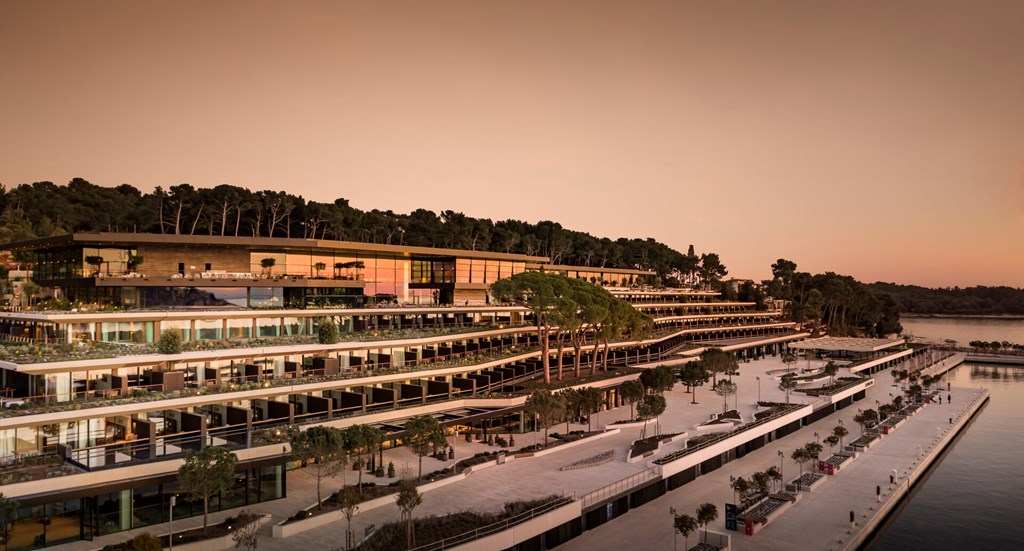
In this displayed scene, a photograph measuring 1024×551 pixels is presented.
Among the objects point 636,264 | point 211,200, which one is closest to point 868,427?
point 211,200

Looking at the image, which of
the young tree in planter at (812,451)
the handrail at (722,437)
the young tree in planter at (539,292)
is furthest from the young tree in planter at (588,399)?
the young tree in planter at (812,451)

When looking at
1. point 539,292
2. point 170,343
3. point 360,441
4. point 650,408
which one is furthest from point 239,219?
point 360,441

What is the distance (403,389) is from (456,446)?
5494mm

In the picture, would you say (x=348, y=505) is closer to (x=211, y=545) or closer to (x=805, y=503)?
(x=211, y=545)

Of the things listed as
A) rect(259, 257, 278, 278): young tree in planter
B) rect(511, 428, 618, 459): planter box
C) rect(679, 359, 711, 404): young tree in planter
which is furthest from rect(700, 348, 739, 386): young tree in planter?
rect(259, 257, 278, 278): young tree in planter

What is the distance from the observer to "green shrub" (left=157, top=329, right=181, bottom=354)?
1437 inches

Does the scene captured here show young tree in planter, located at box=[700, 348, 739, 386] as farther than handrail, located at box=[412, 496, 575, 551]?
Yes

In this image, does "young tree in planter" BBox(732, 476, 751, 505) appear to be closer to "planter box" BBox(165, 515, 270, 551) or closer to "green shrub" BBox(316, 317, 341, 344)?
"planter box" BBox(165, 515, 270, 551)

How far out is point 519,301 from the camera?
209 ft

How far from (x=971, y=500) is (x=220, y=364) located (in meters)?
51.3

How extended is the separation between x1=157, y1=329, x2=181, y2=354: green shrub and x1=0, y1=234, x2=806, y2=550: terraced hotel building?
36 centimetres

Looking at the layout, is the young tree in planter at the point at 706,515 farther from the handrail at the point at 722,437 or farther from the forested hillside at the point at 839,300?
the forested hillside at the point at 839,300

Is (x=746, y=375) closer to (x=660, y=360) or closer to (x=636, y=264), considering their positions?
(x=660, y=360)

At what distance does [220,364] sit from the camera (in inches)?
1592
